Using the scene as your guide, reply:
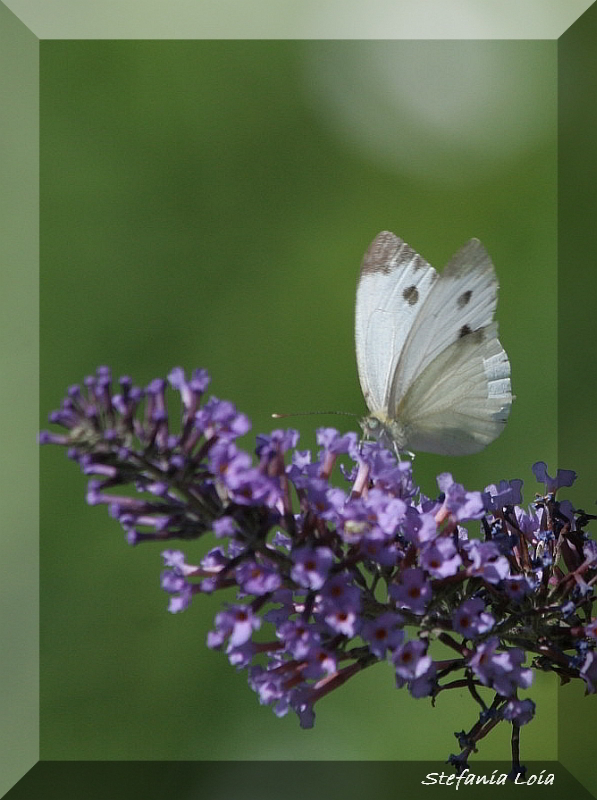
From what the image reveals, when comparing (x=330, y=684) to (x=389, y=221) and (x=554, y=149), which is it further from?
(x=554, y=149)

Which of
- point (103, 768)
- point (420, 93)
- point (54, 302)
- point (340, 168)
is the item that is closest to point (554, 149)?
point (420, 93)

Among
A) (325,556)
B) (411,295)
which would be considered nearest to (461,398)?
(411,295)

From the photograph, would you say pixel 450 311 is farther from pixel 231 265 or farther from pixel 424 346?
pixel 231 265

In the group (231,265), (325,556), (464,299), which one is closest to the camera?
(325,556)

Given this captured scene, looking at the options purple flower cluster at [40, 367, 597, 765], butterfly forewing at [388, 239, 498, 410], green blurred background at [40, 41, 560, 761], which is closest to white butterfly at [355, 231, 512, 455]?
butterfly forewing at [388, 239, 498, 410]

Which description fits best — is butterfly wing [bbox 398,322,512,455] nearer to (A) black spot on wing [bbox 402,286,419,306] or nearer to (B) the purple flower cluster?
(A) black spot on wing [bbox 402,286,419,306]

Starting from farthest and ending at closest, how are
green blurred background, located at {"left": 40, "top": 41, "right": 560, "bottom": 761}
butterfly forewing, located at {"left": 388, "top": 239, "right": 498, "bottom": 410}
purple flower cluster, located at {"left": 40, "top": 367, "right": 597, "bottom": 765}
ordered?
green blurred background, located at {"left": 40, "top": 41, "right": 560, "bottom": 761}, butterfly forewing, located at {"left": 388, "top": 239, "right": 498, "bottom": 410}, purple flower cluster, located at {"left": 40, "top": 367, "right": 597, "bottom": 765}
